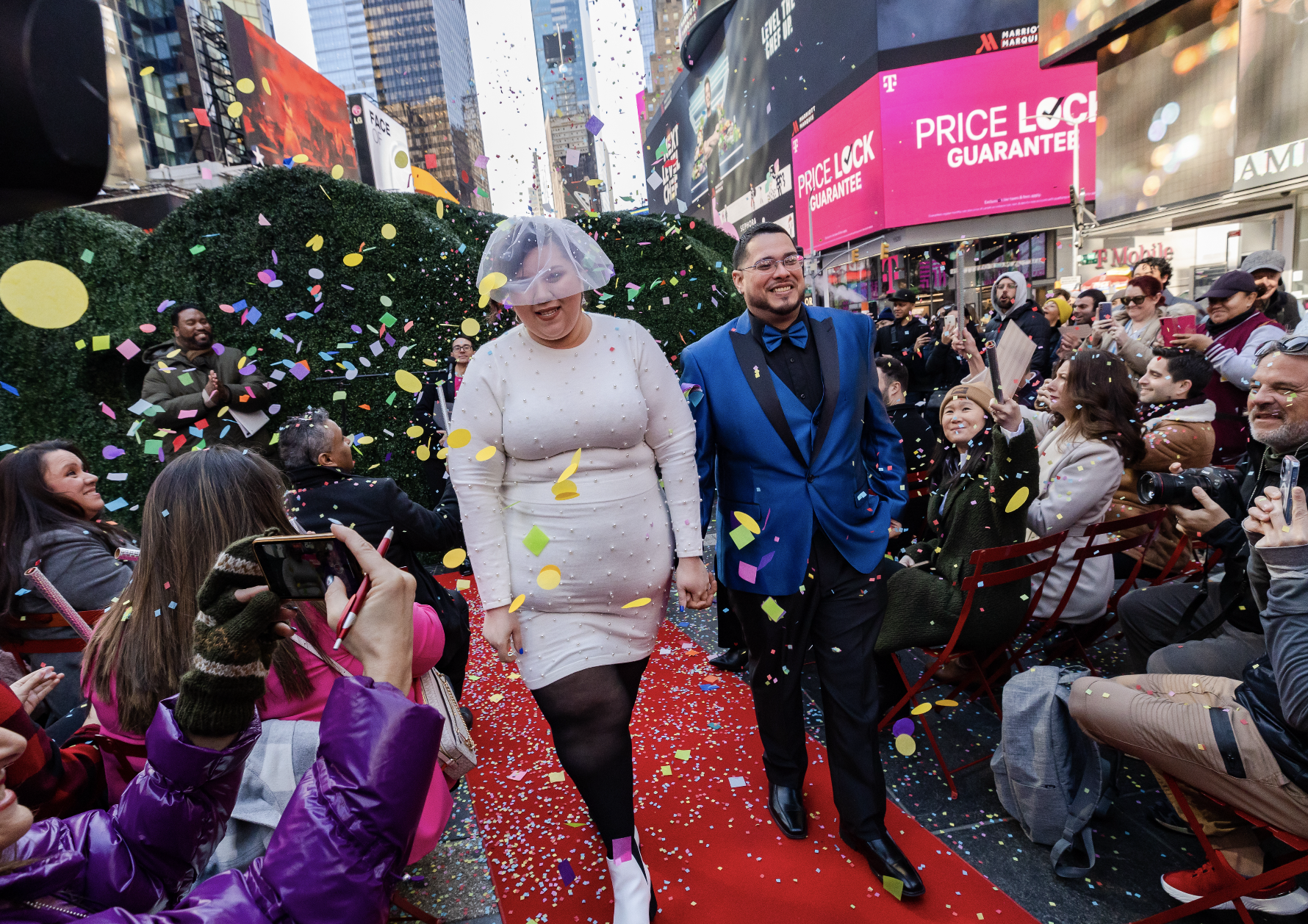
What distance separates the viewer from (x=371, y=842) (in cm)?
91

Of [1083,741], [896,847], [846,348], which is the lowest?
[896,847]

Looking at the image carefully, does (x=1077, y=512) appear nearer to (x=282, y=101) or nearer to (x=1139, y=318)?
(x=1139, y=318)

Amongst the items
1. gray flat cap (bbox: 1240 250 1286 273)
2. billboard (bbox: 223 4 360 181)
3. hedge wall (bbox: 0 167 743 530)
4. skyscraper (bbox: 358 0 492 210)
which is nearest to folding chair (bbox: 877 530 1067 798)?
gray flat cap (bbox: 1240 250 1286 273)

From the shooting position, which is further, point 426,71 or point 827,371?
point 426,71

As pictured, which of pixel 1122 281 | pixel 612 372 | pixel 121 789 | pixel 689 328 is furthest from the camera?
pixel 1122 281

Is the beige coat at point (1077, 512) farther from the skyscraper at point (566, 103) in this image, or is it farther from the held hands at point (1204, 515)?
the skyscraper at point (566, 103)

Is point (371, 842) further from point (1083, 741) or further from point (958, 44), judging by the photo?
point (958, 44)

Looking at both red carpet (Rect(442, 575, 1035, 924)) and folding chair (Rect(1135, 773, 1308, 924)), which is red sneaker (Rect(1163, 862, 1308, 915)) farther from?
red carpet (Rect(442, 575, 1035, 924))

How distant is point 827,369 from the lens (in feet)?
7.59

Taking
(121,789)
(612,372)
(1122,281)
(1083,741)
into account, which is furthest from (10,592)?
(1122,281)

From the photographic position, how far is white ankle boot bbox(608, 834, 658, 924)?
6.58 ft

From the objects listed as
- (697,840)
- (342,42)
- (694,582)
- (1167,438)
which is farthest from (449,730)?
(342,42)

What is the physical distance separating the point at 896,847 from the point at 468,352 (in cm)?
405

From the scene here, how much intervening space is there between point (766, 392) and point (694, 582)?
65 cm
